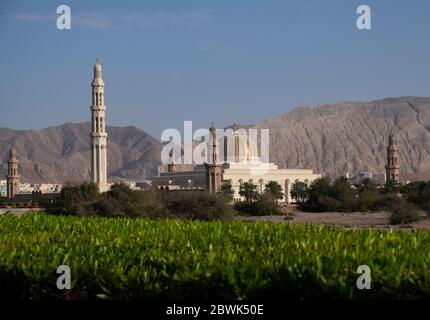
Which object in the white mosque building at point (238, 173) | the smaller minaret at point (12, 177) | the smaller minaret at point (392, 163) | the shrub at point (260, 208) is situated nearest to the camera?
the shrub at point (260, 208)

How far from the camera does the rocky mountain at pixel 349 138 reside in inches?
6112

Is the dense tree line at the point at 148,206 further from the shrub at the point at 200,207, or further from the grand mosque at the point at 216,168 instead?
the grand mosque at the point at 216,168

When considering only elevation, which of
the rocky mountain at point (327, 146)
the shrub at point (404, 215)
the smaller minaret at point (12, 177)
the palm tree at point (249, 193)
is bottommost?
the shrub at point (404, 215)

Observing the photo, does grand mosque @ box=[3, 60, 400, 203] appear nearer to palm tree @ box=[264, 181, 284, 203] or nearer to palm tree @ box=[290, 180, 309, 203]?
palm tree @ box=[290, 180, 309, 203]

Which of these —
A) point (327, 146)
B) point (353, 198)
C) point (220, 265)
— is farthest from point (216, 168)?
point (327, 146)

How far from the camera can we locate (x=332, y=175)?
490 feet

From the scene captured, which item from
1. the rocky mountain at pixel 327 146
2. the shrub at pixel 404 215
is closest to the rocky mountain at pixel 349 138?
the rocky mountain at pixel 327 146

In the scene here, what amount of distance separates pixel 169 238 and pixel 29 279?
3899mm

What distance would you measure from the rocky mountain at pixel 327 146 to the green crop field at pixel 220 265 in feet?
421

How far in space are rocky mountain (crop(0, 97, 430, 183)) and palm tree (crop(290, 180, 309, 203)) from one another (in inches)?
2642

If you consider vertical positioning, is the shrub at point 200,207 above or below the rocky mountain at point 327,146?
below
